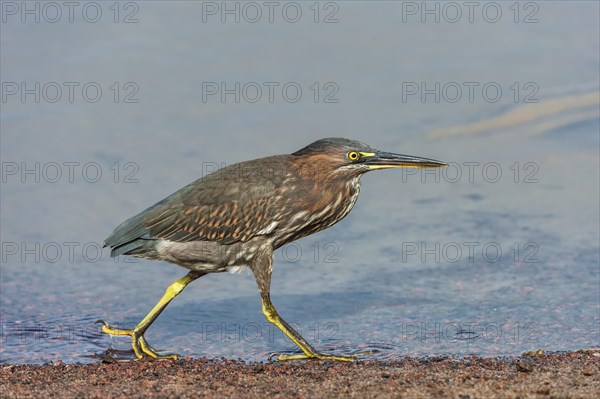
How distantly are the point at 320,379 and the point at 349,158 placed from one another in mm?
2144

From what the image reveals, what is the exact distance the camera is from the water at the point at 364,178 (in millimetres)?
9750

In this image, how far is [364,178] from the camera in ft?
44.4

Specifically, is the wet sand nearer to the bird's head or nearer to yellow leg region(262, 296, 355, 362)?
yellow leg region(262, 296, 355, 362)

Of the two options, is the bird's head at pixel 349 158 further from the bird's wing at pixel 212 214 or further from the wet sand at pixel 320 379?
the wet sand at pixel 320 379

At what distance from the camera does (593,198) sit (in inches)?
495

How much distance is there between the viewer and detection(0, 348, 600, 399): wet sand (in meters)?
6.54

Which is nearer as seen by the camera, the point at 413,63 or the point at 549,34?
the point at 413,63

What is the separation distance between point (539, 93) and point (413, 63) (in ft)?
7.03

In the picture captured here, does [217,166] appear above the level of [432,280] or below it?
above

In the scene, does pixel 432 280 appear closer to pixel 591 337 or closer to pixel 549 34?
pixel 591 337

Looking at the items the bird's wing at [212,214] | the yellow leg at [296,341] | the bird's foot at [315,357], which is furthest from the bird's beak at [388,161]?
the bird's foot at [315,357]

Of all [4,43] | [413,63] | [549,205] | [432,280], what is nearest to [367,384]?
[432,280]

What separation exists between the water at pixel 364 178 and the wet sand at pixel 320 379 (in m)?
1.02

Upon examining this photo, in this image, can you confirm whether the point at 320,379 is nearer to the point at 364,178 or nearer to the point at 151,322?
the point at 151,322
